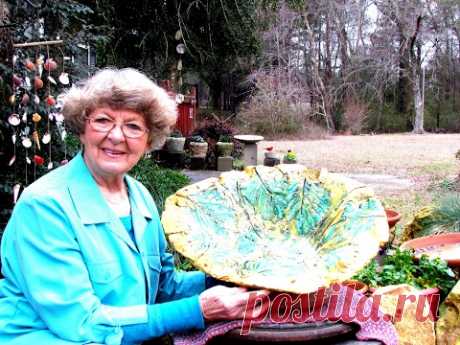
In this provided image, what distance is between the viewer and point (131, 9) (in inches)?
211

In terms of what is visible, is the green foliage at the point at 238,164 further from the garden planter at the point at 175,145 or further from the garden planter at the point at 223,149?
the garden planter at the point at 175,145

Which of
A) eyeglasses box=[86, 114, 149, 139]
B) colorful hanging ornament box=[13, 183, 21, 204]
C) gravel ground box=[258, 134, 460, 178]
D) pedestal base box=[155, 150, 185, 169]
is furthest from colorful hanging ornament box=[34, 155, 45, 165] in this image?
gravel ground box=[258, 134, 460, 178]

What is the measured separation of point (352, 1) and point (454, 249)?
25.2 m


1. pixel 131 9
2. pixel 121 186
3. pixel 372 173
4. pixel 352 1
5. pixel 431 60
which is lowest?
pixel 372 173

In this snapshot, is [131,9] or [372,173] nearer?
[131,9]

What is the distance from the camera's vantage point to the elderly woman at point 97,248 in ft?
4.46

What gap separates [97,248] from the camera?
1444 mm

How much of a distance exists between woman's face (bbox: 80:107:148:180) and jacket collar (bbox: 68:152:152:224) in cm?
4

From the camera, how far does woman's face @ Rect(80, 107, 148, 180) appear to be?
154 centimetres

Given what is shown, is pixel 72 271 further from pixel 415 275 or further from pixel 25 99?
pixel 25 99

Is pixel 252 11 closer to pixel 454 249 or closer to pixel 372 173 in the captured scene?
pixel 454 249

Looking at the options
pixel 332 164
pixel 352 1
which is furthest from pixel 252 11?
pixel 352 1

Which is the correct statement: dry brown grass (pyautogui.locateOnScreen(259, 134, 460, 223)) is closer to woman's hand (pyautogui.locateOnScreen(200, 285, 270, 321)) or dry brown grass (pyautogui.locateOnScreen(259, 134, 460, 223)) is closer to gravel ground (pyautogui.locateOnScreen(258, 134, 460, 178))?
gravel ground (pyautogui.locateOnScreen(258, 134, 460, 178))

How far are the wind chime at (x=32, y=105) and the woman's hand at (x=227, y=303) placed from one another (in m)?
2.15
